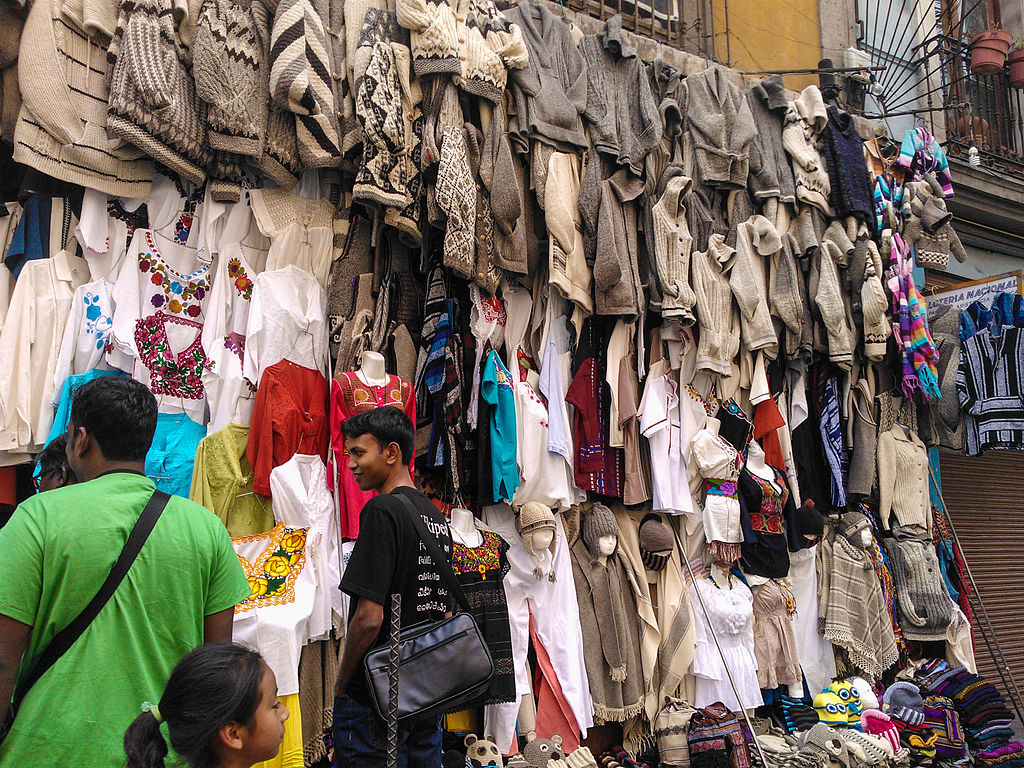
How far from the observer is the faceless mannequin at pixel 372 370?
4379 millimetres

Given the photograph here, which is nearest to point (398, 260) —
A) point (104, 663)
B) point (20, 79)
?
point (20, 79)

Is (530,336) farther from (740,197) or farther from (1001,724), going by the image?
(1001,724)

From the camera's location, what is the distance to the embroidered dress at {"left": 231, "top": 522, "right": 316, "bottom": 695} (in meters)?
3.79

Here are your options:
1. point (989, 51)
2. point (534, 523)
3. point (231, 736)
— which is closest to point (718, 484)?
point (534, 523)

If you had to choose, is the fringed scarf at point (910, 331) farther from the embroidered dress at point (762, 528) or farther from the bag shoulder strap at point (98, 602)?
the bag shoulder strap at point (98, 602)

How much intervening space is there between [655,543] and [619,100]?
2794 millimetres

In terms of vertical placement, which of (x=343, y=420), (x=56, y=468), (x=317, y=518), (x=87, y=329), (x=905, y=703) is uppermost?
(x=87, y=329)

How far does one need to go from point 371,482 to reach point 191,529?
0.79 metres

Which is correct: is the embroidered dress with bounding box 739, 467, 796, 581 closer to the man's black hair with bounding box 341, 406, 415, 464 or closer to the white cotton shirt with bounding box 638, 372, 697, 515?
the white cotton shirt with bounding box 638, 372, 697, 515

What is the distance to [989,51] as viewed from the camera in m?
8.70

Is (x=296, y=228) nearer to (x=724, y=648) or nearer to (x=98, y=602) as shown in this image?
(x=98, y=602)

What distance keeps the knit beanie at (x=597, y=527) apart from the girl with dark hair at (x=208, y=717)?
3379 millimetres

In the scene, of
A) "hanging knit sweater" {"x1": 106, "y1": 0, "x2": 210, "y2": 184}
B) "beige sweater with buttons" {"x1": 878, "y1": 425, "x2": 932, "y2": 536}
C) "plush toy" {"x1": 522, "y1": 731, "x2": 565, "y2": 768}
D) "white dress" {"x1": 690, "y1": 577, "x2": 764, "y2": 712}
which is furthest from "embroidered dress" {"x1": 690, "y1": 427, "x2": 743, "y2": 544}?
"hanging knit sweater" {"x1": 106, "y1": 0, "x2": 210, "y2": 184}

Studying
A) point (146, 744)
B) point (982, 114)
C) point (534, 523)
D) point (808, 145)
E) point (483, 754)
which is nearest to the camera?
point (146, 744)
